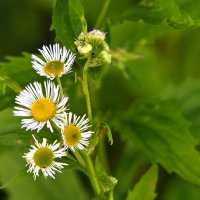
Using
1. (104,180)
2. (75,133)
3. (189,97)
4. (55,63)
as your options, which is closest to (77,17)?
(55,63)

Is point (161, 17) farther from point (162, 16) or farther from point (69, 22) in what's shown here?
point (69, 22)

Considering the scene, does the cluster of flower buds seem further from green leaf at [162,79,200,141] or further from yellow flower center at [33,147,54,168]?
green leaf at [162,79,200,141]

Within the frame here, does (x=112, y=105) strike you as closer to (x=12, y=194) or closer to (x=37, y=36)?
(x=37, y=36)

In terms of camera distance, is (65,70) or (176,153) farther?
(176,153)

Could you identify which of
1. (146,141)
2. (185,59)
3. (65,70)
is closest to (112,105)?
(185,59)

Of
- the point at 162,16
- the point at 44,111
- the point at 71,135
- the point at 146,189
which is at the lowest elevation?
the point at 146,189

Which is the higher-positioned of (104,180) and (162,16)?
(162,16)
